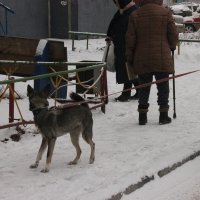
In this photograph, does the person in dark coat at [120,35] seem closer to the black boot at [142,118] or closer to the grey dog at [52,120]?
the black boot at [142,118]

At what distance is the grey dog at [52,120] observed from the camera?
564 cm

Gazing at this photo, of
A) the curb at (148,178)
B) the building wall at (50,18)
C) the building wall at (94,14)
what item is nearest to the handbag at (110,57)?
the curb at (148,178)

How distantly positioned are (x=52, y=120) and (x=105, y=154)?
1010mm

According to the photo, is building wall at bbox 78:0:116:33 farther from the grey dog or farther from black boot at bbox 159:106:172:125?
the grey dog

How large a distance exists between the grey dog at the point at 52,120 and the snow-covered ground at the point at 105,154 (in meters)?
0.31

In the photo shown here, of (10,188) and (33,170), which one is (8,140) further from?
(10,188)

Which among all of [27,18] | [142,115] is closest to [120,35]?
[142,115]

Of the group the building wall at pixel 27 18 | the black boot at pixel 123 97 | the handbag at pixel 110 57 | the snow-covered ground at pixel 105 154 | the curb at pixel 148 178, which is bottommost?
the curb at pixel 148 178

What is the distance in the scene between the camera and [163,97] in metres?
7.89

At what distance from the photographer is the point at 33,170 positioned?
576 centimetres

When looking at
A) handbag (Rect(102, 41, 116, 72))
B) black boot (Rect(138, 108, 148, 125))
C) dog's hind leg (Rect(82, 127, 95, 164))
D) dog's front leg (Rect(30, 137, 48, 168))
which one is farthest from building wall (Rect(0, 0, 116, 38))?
dog's front leg (Rect(30, 137, 48, 168))

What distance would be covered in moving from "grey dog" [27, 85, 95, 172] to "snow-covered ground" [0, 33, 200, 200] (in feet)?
1.01

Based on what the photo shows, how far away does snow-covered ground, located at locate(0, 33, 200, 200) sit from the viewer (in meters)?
5.13

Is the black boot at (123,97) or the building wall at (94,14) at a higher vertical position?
the building wall at (94,14)
